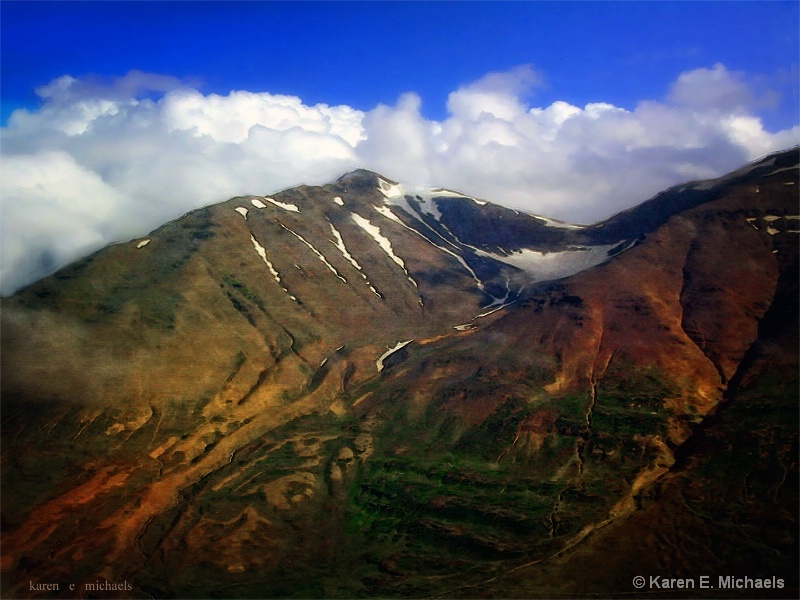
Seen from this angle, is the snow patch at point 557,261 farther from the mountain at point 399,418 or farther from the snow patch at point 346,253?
the snow patch at point 346,253

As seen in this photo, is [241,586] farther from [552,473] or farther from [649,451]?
[649,451]

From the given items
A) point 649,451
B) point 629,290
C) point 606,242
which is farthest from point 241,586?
point 606,242

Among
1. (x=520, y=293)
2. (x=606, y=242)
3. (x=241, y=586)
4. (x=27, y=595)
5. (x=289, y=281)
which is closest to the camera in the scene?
(x=27, y=595)

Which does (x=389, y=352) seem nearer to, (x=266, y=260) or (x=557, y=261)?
(x=266, y=260)

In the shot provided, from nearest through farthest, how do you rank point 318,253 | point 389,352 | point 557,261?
point 389,352 < point 318,253 < point 557,261

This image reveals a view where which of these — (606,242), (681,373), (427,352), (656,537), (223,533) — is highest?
(606,242)

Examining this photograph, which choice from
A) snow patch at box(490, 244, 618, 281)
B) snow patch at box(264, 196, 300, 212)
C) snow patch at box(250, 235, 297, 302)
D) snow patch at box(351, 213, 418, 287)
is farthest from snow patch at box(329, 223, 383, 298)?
snow patch at box(490, 244, 618, 281)

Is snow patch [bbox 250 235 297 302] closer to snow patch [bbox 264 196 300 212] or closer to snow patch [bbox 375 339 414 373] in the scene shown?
snow patch [bbox 264 196 300 212]

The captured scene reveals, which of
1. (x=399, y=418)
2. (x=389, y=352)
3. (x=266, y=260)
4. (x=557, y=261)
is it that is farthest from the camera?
(x=557, y=261)

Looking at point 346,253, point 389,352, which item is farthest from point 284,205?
point 389,352

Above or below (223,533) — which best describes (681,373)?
above
